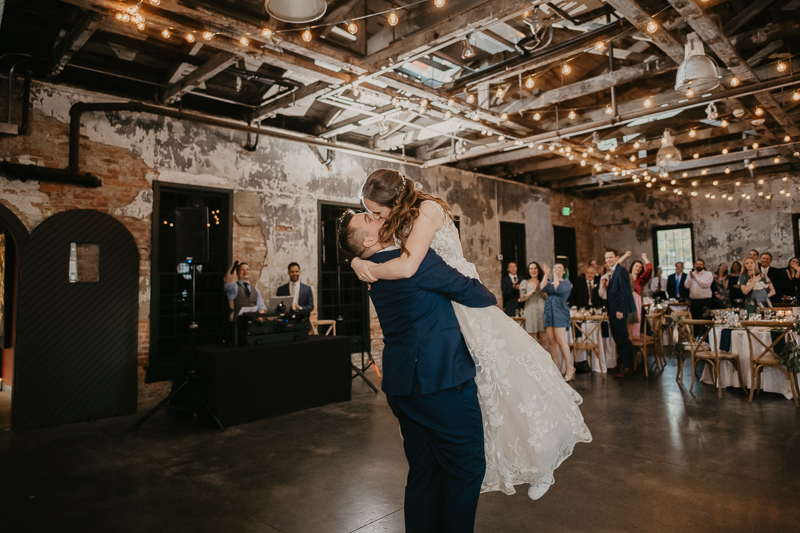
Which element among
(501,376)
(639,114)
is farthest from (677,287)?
(501,376)

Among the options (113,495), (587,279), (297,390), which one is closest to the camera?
(113,495)

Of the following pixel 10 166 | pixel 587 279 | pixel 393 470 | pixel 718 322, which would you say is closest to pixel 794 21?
pixel 718 322

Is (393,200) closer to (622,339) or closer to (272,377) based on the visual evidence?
(272,377)

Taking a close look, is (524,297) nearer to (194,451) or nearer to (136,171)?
(194,451)

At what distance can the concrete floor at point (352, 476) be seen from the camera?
9.82ft

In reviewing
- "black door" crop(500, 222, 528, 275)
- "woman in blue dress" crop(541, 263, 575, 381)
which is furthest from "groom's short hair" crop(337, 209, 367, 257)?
"black door" crop(500, 222, 528, 275)

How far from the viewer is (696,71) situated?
4.12 meters

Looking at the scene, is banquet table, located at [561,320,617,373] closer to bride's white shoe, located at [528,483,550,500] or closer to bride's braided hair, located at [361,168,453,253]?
bride's white shoe, located at [528,483,550,500]

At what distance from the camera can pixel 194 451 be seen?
4.48 metres

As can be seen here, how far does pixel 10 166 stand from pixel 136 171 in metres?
1.32

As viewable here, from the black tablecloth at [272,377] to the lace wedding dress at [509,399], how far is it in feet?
12.1

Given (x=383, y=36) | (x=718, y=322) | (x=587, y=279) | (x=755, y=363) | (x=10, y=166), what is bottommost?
(x=755, y=363)

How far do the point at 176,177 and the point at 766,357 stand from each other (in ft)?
25.2

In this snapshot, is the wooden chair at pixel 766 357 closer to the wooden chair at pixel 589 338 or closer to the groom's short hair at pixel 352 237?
the wooden chair at pixel 589 338
